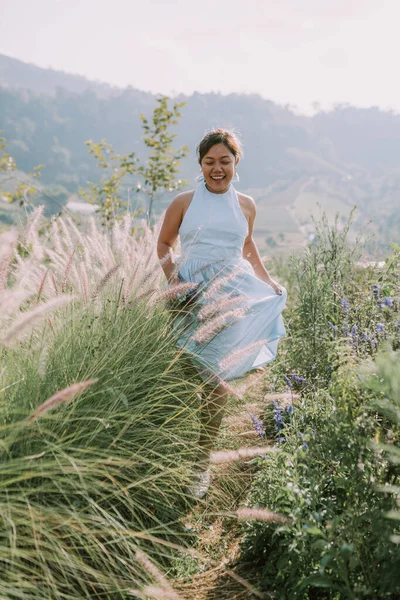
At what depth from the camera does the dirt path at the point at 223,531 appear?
79.9 inches

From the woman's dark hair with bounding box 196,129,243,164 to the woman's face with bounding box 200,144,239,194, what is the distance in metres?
0.02

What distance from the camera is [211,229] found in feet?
10.4

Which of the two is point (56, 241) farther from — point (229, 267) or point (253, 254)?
point (253, 254)

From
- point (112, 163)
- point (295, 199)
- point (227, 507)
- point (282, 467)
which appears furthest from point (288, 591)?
point (295, 199)

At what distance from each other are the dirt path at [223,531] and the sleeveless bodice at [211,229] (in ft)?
3.09

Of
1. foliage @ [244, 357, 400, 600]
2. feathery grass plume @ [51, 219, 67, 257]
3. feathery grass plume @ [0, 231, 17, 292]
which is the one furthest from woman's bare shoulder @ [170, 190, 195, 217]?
foliage @ [244, 357, 400, 600]

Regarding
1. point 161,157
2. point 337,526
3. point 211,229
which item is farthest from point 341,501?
point 161,157

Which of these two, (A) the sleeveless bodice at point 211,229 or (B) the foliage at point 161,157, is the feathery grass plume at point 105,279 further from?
(B) the foliage at point 161,157

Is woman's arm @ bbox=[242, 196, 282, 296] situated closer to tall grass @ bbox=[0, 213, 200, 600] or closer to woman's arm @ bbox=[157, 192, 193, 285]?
woman's arm @ bbox=[157, 192, 193, 285]

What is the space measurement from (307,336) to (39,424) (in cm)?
263

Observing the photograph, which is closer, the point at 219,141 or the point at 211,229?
the point at 219,141

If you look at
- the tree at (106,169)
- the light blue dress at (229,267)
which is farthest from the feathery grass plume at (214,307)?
the tree at (106,169)

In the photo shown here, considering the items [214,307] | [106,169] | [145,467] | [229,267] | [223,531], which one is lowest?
[223,531]

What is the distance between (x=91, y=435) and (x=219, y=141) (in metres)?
1.92
